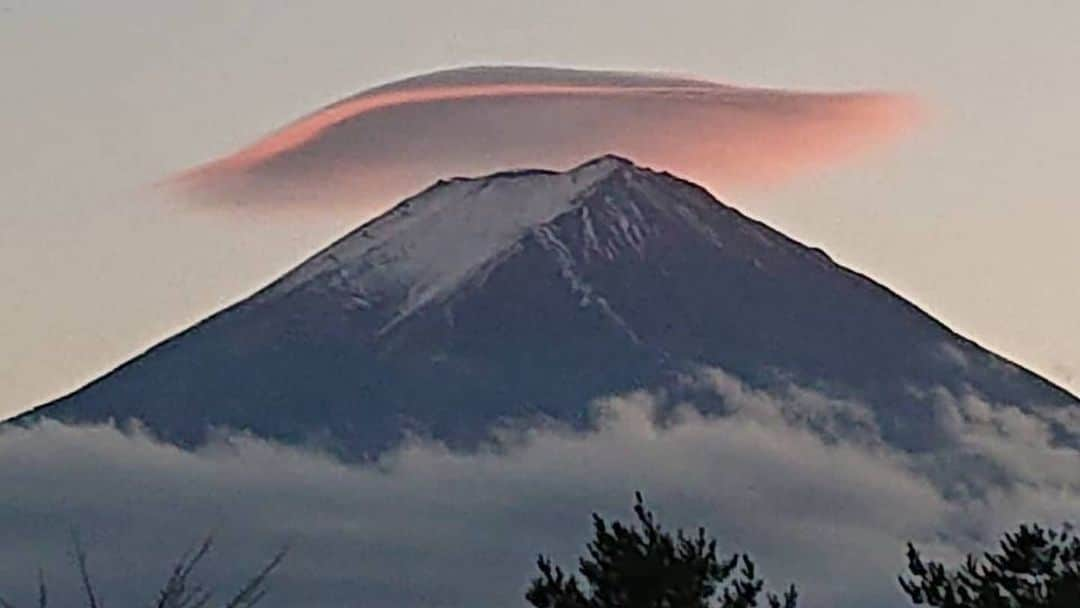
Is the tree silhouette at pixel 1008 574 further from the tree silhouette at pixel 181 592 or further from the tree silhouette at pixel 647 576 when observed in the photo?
the tree silhouette at pixel 181 592

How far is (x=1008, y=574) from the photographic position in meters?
24.3

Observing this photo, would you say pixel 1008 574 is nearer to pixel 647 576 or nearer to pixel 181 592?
pixel 647 576

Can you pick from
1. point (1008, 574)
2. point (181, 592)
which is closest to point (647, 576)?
point (1008, 574)

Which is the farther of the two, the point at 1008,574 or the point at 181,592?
the point at 1008,574

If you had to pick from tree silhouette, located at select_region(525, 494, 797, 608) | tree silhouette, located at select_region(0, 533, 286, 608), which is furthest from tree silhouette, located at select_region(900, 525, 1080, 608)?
tree silhouette, located at select_region(0, 533, 286, 608)

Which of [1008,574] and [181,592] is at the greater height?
[1008,574]

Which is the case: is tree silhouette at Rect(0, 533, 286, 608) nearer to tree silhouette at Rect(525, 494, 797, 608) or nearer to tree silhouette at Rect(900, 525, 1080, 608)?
tree silhouette at Rect(525, 494, 797, 608)

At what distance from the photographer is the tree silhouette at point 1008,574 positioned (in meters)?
23.9

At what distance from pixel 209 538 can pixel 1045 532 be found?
392 inches

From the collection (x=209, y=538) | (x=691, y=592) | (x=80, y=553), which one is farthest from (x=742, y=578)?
(x=80, y=553)

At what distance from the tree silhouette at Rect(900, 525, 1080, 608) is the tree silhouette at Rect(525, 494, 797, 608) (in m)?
1.11

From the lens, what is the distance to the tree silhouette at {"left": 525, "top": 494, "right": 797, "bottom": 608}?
77.9 feet

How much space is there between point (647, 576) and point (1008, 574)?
2.73 meters

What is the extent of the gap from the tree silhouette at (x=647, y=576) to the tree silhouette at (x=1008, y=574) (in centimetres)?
111
